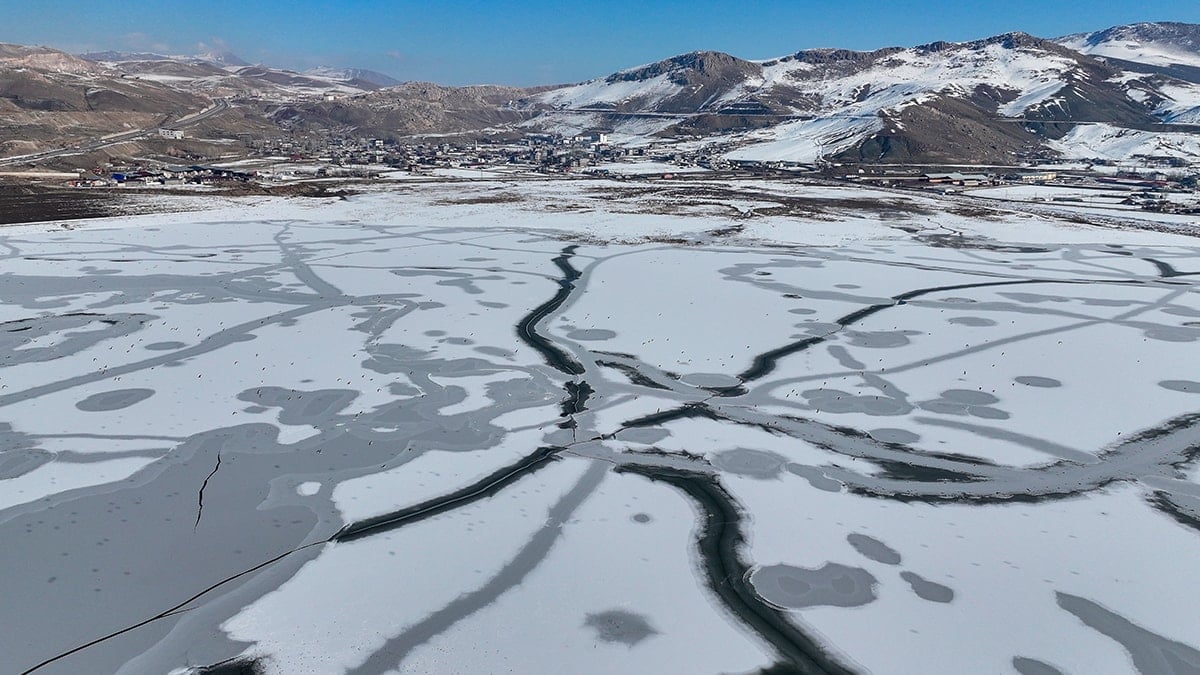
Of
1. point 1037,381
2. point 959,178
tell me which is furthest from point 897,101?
point 1037,381

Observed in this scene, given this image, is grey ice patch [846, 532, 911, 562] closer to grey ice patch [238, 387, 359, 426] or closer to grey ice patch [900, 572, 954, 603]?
grey ice patch [900, 572, 954, 603]

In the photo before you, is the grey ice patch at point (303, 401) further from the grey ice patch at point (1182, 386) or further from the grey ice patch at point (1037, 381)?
the grey ice patch at point (1182, 386)

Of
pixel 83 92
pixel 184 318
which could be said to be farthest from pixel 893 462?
pixel 83 92

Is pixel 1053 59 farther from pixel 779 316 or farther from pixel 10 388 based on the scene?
pixel 10 388

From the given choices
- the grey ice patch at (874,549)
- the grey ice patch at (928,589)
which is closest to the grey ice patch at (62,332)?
the grey ice patch at (874,549)

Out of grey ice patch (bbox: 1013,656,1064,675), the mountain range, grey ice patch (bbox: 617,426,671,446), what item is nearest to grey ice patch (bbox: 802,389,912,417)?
grey ice patch (bbox: 617,426,671,446)

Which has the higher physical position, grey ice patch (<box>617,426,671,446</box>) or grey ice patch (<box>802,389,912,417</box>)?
grey ice patch (<box>802,389,912,417</box>)
